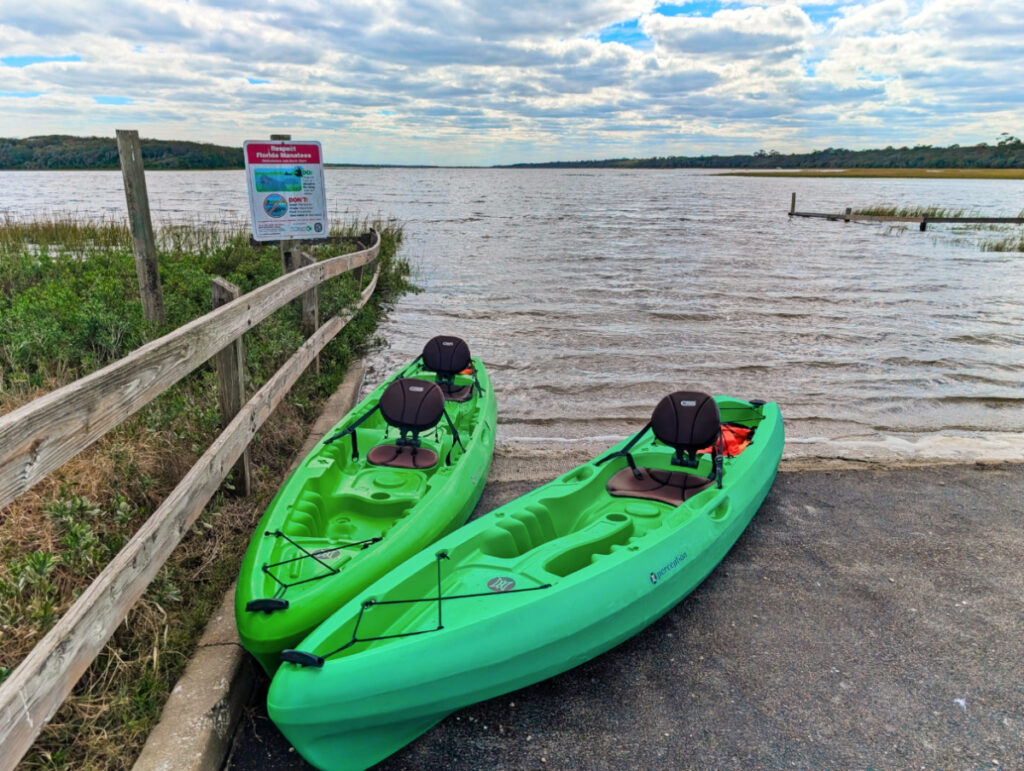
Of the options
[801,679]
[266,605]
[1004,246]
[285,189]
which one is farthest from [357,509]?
[1004,246]

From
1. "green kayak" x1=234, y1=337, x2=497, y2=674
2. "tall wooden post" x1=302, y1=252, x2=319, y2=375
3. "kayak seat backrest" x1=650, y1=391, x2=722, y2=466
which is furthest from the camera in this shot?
"tall wooden post" x1=302, y1=252, x2=319, y2=375

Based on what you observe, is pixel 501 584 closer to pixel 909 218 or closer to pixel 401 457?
pixel 401 457

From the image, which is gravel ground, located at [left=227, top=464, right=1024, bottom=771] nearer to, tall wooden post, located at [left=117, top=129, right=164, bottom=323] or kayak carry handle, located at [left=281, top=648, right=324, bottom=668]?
kayak carry handle, located at [left=281, top=648, right=324, bottom=668]

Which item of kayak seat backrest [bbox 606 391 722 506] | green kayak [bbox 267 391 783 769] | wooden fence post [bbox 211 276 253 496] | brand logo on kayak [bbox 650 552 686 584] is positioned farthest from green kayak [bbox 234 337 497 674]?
brand logo on kayak [bbox 650 552 686 584]

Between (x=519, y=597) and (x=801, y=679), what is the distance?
1.58m

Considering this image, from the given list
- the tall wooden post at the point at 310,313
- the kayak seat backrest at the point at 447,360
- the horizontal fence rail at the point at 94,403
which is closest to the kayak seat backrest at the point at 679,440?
the kayak seat backrest at the point at 447,360

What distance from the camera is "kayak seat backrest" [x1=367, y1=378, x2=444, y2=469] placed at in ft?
17.6

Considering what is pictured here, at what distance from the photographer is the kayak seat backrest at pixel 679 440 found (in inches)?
205

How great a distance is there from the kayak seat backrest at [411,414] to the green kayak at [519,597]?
1045 millimetres

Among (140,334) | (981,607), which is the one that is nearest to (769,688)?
(981,607)

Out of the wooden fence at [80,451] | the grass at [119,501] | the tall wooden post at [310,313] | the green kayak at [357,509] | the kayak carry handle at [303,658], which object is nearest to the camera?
the wooden fence at [80,451]

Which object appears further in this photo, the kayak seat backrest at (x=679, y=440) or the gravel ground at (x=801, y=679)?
the kayak seat backrest at (x=679, y=440)

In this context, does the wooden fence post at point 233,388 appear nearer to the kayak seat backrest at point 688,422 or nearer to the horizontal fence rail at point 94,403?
the horizontal fence rail at point 94,403

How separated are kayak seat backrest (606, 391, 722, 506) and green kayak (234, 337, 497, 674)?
120 centimetres
